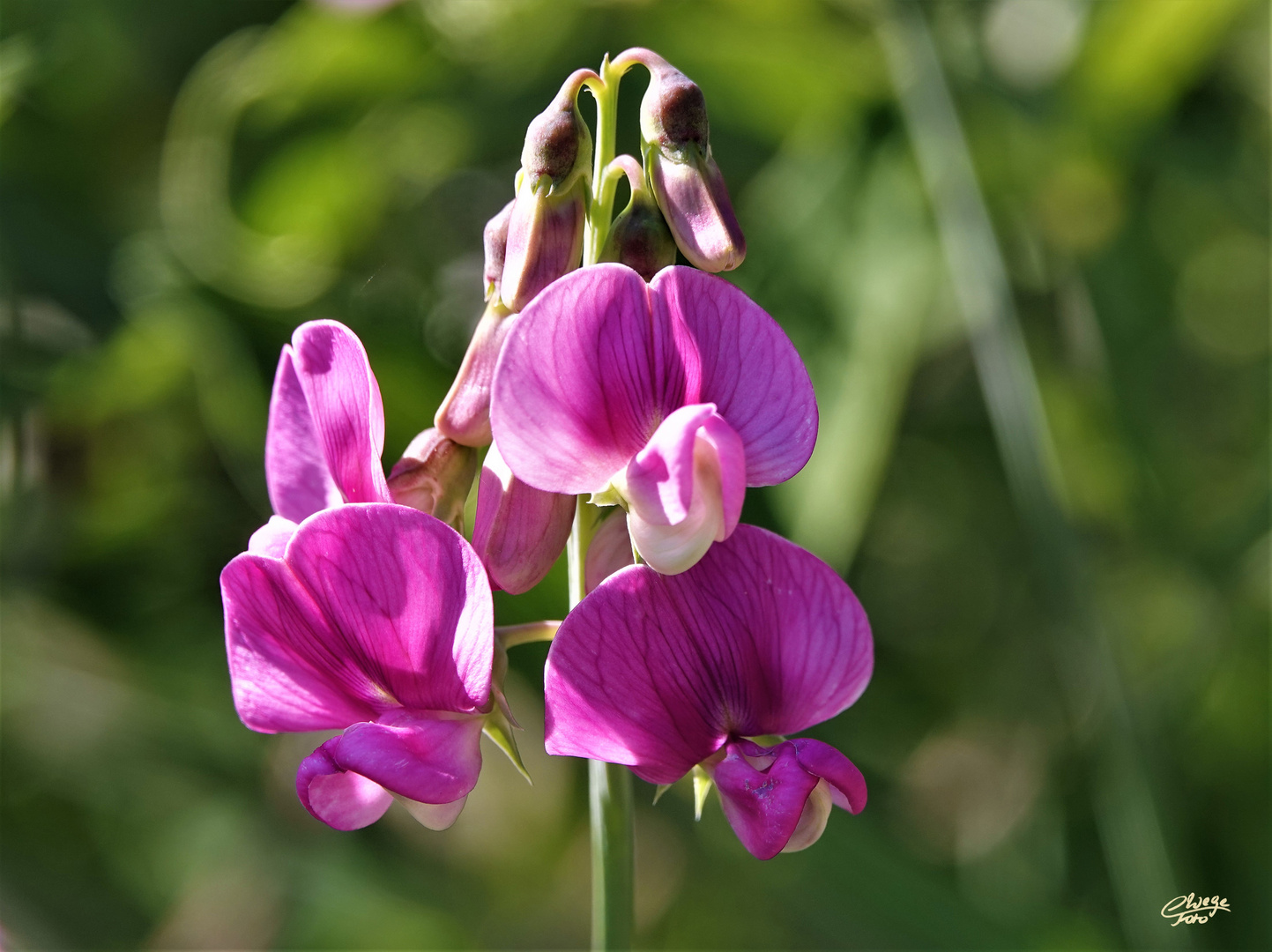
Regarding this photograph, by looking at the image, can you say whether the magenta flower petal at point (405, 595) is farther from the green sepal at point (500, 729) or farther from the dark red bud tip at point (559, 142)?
the dark red bud tip at point (559, 142)

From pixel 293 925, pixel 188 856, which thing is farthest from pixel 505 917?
pixel 188 856

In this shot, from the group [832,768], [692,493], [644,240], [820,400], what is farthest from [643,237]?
[820,400]

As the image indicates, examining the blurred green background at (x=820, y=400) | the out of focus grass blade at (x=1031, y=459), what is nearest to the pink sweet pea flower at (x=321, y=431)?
the blurred green background at (x=820, y=400)

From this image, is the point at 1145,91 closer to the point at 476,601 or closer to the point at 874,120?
the point at 874,120

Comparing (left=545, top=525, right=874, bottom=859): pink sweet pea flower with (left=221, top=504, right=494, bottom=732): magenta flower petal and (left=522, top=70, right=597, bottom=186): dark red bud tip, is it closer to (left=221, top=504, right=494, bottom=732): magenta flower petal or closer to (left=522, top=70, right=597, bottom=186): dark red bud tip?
(left=221, top=504, right=494, bottom=732): magenta flower petal

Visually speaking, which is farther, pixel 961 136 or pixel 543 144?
pixel 961 136

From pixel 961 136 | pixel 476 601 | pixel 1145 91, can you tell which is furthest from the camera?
pixel 1145 91
